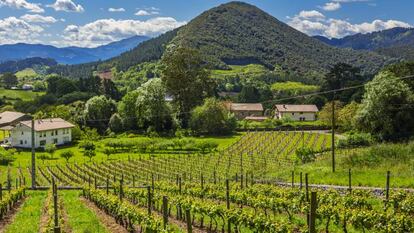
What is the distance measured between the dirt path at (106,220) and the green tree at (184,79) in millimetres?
59961

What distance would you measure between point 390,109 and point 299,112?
55417 mm

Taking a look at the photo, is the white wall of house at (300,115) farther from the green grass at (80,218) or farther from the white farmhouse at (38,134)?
the green grass at (80,218)

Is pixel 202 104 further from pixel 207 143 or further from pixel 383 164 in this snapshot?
pixel 383 164

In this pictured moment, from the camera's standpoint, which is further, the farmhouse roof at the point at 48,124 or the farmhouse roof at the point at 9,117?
the farmhouse roof at the point at 9,117

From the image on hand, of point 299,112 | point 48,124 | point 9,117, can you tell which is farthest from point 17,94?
point 299,112

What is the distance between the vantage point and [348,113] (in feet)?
236

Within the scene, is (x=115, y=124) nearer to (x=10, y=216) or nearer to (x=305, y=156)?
(x=305, y=156)

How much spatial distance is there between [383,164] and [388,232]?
65.2 feet

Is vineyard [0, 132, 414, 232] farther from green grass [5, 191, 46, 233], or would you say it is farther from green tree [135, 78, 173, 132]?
green tree [135, 78, 173, 132]

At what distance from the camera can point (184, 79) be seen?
83.7 meters

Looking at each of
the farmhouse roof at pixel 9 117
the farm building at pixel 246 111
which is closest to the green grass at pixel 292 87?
the farm building at pixel 246 111

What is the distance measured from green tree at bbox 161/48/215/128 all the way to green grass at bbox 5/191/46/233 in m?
57.0

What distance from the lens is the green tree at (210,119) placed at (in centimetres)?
7816

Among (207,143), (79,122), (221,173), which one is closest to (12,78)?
(79,122)
